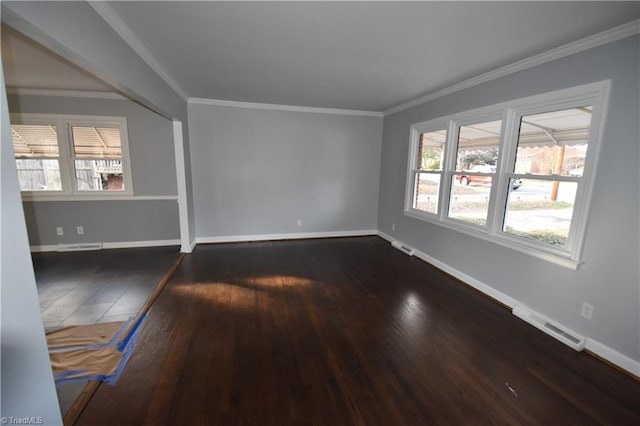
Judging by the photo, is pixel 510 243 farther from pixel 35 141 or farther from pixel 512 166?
pixel 35 141

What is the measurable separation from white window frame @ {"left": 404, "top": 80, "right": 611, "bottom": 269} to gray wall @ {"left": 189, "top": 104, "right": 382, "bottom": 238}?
135cm

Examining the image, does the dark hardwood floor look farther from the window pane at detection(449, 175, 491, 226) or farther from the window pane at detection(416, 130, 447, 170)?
the window pane at detection(416, 130, 447, 170)

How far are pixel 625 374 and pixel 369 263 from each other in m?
2.63

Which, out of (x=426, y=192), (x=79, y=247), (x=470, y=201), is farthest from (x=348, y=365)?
(x=79, y=247)

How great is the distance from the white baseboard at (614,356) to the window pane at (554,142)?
4.68ft

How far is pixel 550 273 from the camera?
2469mm

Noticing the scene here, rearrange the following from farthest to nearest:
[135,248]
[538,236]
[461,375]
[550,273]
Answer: [135,248], [538,236], [550,273], [461,375]

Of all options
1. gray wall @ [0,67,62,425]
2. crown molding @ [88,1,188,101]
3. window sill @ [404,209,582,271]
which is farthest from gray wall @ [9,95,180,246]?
window sill @ [404,209,582,271]

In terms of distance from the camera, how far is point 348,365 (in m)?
1.98

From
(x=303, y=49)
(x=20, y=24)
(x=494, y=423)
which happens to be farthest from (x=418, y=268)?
(x=20, y=24)

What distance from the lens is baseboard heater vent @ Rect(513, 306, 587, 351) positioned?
2.22 m

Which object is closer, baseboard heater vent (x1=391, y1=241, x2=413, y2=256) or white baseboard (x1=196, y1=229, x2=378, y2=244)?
baseboard heater vent (x1=391, y1=241, x2=413, y2=256)

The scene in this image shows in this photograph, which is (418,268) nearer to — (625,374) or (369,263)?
(369,263)

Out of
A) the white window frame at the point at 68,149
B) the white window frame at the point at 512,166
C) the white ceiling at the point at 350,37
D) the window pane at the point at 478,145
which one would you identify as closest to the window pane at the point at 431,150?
the white window frame at the point at 512,166
